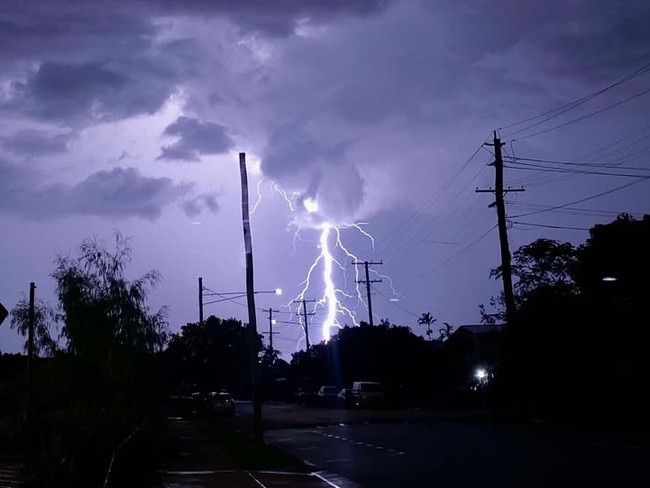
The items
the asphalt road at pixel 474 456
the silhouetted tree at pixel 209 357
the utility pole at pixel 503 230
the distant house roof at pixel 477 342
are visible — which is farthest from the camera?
the silhouetted tree at pixel 209 357

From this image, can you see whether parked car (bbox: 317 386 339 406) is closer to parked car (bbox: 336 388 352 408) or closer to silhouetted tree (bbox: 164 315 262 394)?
parked car (bbox: 336 388 352 408)

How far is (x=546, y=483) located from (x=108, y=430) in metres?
7.73

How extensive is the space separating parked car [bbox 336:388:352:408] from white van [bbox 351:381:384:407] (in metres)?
1.21

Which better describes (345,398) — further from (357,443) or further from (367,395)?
(357,443)

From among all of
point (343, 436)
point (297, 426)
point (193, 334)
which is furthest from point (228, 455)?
point (193, 334)

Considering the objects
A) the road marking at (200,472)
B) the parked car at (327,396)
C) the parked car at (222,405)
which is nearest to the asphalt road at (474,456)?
the road marking at (200,472)

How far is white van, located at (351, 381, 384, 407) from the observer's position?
6462 centimetres

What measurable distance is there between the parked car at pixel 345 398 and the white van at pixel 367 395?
121cm

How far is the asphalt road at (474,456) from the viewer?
59.8ft

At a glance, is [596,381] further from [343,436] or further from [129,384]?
[129,384]

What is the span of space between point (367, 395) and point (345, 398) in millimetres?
4142

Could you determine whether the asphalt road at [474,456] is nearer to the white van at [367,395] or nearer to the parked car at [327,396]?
the white van at [367,395]

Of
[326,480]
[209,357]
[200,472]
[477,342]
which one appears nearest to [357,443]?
[200,472]

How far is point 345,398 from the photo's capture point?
225 feet
